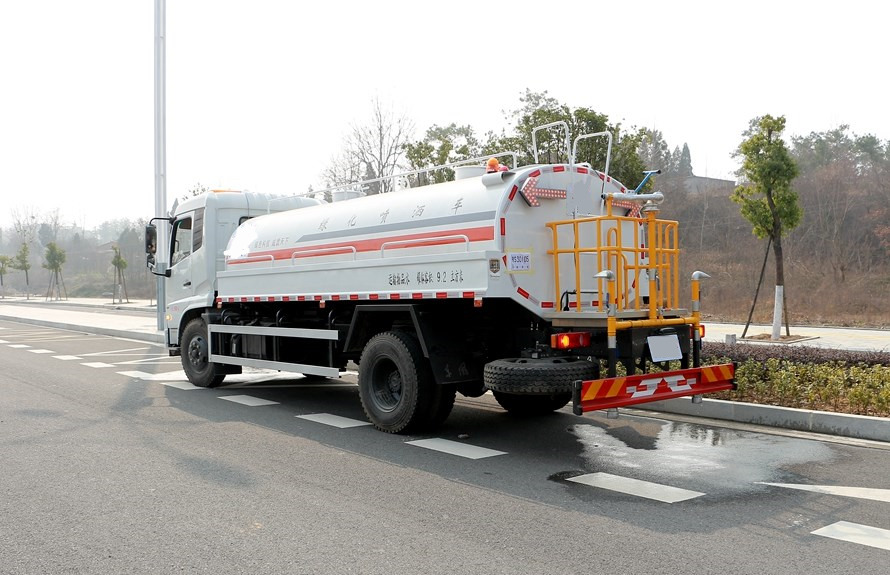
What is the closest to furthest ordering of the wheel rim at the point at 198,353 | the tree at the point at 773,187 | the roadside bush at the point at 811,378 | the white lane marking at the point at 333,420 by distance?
1. the roadside bush at the point at 811,378
2. the white lane marking at the point at 333,420
3. the wheel rim at the point at 198,353
4. the tree at the point at 773,187

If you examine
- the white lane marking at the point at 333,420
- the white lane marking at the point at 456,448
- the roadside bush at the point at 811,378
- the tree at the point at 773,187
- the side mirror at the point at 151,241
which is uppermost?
the tree at the point at 773,187

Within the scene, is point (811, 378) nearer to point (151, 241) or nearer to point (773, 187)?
point (773, 187)

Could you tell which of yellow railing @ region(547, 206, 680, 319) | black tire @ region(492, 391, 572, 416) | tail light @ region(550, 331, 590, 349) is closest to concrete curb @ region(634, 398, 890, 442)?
black tire @ region(492, 391, 572, 416)

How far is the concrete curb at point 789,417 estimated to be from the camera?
6.92 metres

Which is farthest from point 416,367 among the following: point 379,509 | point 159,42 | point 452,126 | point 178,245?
point 452,126

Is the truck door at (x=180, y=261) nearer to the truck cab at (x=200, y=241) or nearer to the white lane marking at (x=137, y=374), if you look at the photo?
the truck cab at (x=200, y=241)

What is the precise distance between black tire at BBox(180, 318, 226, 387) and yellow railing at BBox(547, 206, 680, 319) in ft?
20.0

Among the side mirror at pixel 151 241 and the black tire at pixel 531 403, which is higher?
the side mirror at pixel 151 241

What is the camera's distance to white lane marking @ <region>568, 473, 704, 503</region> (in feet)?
17.1

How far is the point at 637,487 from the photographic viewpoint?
5469 mm

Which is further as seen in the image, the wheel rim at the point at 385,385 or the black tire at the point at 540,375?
the wheel rim at the point at 385,385

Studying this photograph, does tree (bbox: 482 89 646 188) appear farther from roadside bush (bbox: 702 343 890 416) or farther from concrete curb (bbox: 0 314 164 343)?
concrete curb (bbox: 0 314 164 343)

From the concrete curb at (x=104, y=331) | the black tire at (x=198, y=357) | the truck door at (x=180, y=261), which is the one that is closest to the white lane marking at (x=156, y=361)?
the truck door at (x=180, y=261)

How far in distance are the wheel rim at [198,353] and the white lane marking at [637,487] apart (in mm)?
6931
